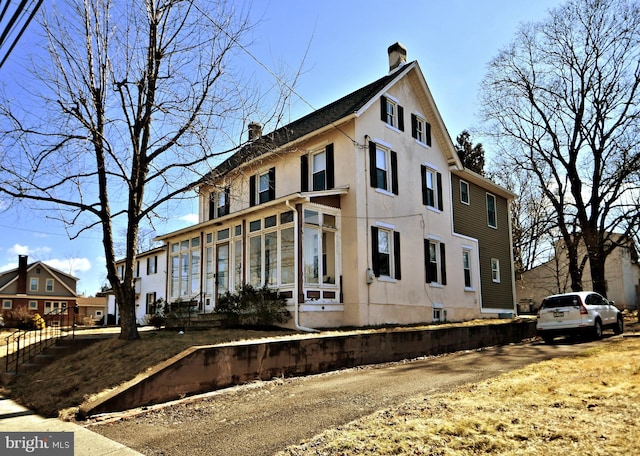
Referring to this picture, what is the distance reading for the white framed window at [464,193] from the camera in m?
23.1

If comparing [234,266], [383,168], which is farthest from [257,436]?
[383,168]

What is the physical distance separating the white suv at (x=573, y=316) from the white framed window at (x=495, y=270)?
774 centimetres

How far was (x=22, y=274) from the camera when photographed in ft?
170

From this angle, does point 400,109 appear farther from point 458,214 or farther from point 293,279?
point 293,279

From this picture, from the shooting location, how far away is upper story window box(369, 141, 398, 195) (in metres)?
17.3

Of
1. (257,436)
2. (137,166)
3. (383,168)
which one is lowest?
(257,436)

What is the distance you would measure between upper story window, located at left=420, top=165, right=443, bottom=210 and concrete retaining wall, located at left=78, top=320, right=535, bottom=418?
644 cm

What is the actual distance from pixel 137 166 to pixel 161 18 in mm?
3672

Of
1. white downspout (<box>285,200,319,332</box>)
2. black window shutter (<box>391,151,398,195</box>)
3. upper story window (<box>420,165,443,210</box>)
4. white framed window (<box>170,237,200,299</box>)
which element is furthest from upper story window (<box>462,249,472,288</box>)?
white framed window (<box>170,237,200,299</box>)

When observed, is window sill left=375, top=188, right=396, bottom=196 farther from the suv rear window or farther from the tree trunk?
the tree trunk

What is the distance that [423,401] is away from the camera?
23.0 feet

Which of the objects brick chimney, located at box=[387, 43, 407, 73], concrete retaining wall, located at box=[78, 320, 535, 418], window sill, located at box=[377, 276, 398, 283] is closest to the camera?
concrete retaining wall, located at box=[78, 320, 535, 418]

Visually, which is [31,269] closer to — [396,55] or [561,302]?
[396,55]

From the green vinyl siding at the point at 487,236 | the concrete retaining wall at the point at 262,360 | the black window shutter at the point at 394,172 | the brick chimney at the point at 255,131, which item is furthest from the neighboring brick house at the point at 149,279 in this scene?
the concrete retaining wall at the point at 262,360
